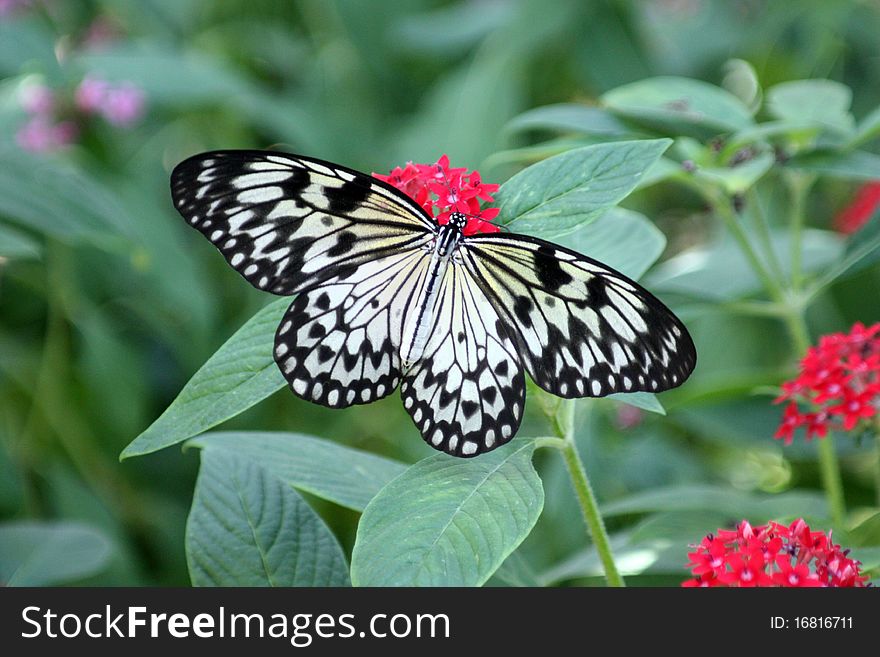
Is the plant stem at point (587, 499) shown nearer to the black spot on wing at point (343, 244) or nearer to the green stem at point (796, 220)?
the black spot on wing at point (343, 244)

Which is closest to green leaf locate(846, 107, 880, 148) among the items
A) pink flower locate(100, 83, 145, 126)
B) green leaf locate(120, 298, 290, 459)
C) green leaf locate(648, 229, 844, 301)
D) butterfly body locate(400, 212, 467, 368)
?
green leaf locate(648, 229, 844, 301)

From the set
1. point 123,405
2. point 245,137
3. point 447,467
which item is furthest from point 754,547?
point 245,137

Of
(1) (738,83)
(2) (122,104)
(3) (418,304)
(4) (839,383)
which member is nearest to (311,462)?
(3) (418,304)

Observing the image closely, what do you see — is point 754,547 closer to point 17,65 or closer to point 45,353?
point 45,353

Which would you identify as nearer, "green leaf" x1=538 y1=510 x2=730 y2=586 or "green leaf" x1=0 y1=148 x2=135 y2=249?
"green leaf" x1=538 y1=510 x2=730 y2=586

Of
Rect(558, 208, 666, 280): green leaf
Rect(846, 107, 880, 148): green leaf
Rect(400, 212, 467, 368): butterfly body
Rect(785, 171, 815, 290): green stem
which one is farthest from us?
Rect(785, 171, 815, 290): green stem

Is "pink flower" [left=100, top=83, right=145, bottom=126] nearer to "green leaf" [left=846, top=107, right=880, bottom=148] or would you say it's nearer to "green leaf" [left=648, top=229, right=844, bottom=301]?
"green leaf" [left=648, top=229, right=844, bottom=301]
